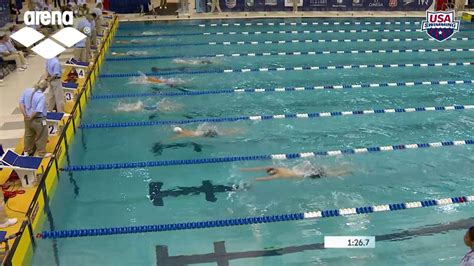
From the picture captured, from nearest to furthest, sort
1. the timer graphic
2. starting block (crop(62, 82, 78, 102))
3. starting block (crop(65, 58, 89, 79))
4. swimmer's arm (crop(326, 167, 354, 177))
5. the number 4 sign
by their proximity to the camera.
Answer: the timer graphic → swimmer's arm (crop(326, 167, 354, 177)) → starting block (crop(62, 82, 78, 102)) → starting block (crop(65, 58, 89, 79)) → the number 4 sign

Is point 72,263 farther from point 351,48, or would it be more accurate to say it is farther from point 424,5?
point 424,5

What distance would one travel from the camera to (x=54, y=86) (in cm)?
666

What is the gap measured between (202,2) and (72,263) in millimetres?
11894

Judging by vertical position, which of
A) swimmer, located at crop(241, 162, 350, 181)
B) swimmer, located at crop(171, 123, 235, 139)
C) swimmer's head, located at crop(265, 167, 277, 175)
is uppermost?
swimmer, located at crop(171, 123, 235, 139)

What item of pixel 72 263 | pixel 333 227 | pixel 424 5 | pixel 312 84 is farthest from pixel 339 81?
pixel 424 5

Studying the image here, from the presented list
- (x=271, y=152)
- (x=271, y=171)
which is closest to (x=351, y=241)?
(x=271, y=171)

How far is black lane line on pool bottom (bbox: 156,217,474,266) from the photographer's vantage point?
444 cm

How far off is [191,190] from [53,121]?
206 centimetres

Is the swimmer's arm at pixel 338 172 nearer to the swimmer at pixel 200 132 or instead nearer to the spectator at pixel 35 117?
the swimmer at pixel 200 132

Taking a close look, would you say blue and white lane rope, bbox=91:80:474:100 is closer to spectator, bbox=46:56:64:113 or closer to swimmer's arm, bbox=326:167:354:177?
spectator, bbox=46:56:64:113

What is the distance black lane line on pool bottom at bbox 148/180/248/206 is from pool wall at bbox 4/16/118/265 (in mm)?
1078

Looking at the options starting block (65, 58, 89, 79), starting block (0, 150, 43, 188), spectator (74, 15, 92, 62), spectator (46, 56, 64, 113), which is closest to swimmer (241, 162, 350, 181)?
starting block (0, 150, 43, 188)

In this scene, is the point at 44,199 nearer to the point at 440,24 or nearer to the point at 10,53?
the point at 10,53

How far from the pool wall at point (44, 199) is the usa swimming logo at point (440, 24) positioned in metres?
9.75
